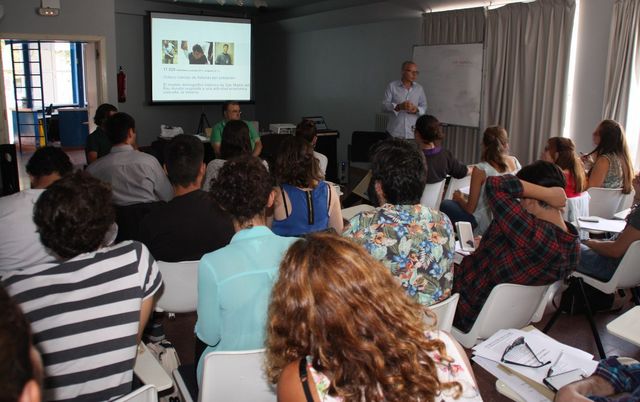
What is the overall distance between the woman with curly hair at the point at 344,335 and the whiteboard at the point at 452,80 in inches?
247

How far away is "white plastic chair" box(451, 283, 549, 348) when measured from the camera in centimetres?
238

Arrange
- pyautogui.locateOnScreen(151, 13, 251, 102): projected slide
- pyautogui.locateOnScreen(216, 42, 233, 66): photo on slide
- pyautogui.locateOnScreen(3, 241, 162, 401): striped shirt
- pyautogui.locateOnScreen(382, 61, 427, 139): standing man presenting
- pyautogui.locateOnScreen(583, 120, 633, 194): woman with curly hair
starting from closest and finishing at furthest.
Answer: pyautogui.locateOnScreen(3, 241, 162, 401): striped shirt, pyautogui.locateOnScreen(583, 120, 633, 194): woman with curly hair, pyautogui.locateOnScreen(382, 61, 427, 139): standing man presenting, pyautogui.locateOnScreen(151, 13, 251, 102): projected slide, pyautogui.locateOnScreen(216, 42, 233, 66): photo on slide

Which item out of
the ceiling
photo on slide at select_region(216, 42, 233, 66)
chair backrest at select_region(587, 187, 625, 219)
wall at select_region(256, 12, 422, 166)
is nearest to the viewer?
chair backrest at select_region(587, 187, 625, 219)

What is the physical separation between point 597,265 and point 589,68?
3384mm

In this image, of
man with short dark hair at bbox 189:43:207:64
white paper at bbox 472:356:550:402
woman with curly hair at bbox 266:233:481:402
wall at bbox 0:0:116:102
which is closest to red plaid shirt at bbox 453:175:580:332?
white paper at bbox 472:356:550:402

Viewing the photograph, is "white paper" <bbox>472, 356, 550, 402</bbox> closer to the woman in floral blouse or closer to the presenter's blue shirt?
the woman in floral blouse

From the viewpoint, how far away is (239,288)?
1.77 m

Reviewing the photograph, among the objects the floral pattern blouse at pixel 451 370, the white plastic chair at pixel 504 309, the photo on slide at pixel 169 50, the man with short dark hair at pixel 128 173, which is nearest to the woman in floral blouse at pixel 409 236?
the white plastic chair at pixel 504 309

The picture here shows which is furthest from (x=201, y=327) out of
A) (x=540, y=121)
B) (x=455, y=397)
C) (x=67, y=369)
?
(x=540, y=121)

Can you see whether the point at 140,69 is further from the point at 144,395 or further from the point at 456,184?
the point at 144,395

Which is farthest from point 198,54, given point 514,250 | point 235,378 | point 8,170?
point 235,378

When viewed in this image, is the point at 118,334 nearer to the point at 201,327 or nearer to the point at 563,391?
the point at 201,327

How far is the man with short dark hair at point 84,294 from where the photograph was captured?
1.53m

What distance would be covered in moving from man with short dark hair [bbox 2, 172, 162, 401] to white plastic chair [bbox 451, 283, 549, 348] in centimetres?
144
